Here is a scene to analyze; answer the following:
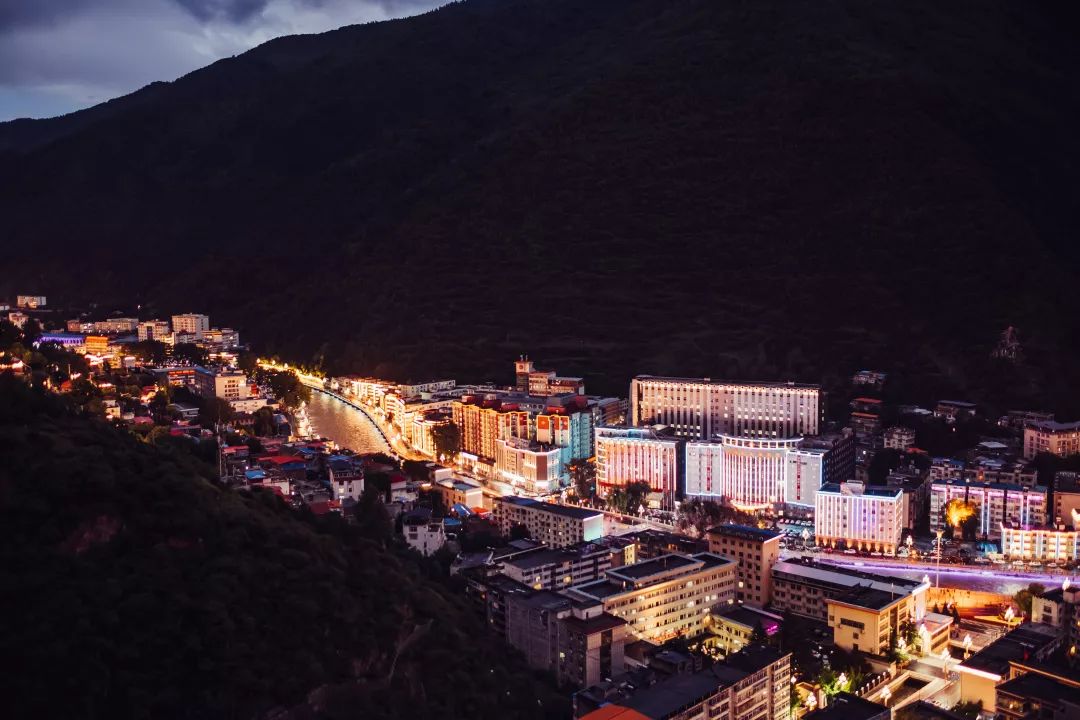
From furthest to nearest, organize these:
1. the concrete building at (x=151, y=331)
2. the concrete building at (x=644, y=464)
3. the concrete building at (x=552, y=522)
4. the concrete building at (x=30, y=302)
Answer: the concrete building at (x=30, y=302) → the concrete building at (x=151, y=331) → the concrete building at (x=644, y=464) → the concrete building at (x=552, y=522)

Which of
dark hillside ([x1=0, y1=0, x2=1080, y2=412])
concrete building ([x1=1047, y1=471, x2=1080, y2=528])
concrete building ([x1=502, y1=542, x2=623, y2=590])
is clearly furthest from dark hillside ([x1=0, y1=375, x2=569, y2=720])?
dark hillside ([x1=0, y1=0, x2=1080, y2=412])

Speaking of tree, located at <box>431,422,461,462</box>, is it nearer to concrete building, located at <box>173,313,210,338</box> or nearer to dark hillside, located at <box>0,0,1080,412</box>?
dark hillside, located at <box>0,0,1080,412</box>

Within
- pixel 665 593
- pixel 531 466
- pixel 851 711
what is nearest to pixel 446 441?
pixel 531 466

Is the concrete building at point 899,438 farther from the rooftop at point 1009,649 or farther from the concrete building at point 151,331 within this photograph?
the concrete building at point 151,331

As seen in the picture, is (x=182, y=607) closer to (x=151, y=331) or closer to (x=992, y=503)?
(x=992, y=503)

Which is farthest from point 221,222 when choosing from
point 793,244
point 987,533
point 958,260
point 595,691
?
point 595,691

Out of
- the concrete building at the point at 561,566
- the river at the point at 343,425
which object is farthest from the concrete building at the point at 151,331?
the concrete building at the point at 561,566

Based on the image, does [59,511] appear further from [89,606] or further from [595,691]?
[595,691]
